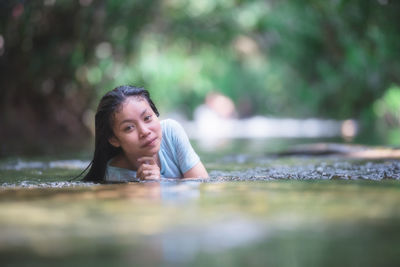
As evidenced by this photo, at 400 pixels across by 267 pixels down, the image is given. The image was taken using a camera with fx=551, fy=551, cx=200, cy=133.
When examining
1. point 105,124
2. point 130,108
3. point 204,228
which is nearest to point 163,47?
point 105,124

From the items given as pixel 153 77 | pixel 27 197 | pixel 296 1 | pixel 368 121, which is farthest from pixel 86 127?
pixel 27 197

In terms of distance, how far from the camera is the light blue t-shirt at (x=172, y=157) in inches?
137

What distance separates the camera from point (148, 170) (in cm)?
327

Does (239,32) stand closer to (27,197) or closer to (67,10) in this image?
(67,10)

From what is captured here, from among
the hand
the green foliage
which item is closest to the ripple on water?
the hand

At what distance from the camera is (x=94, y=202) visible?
2082 millimetres

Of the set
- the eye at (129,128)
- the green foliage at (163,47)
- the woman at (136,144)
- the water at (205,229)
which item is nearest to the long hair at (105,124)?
the woman at (136,144)

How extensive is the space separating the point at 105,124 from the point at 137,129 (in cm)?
29

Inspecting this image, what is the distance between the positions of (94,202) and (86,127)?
11998 millimetres

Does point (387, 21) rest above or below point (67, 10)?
below

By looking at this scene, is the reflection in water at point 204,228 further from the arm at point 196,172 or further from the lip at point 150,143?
the arm at point 196,172

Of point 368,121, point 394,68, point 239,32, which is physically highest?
point 239,32

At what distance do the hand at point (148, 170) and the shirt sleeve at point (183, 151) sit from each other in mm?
195

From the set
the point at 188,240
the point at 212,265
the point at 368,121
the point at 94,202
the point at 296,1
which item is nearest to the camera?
the point at 212,265
